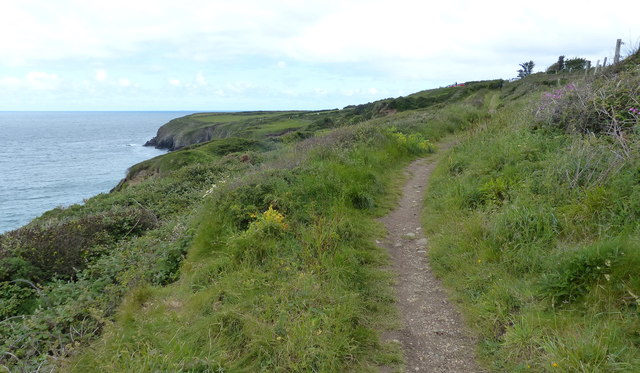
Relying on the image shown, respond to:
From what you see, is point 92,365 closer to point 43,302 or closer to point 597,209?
point 43,302

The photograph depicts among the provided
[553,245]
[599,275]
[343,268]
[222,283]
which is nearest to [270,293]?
[222,283]

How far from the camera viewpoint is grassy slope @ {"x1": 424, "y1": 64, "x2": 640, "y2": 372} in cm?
327

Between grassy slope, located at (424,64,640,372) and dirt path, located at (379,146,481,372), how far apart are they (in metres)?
0.20

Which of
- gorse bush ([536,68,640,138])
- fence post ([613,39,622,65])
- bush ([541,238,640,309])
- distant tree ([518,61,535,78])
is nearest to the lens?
bush ([541,238,640,309])

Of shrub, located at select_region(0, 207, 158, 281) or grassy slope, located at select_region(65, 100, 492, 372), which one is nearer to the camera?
grassy slope, located at select_region(65, 100, 492, 372)

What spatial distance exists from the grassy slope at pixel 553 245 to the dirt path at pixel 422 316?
200 millimetres

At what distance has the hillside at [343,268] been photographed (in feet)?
11.6

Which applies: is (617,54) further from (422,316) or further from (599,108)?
(422,316)

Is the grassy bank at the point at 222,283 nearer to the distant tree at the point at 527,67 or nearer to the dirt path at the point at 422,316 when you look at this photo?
the dirt path at the point at 422,316

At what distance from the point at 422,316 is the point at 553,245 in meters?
2.00

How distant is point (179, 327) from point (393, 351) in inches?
92.2

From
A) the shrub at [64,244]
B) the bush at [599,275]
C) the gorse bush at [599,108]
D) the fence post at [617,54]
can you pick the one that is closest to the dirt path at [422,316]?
the bush at [599,275]

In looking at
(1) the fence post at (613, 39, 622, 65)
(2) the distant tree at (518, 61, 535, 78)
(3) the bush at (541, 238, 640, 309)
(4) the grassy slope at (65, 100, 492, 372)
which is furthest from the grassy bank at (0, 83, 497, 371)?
(2) the distant tree at (518, 61, 535, 78)

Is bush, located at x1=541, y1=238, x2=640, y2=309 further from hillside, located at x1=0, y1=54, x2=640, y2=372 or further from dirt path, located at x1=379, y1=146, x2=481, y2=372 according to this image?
dirt path, located at x1=379, y1=146, x2=481, y2=372
